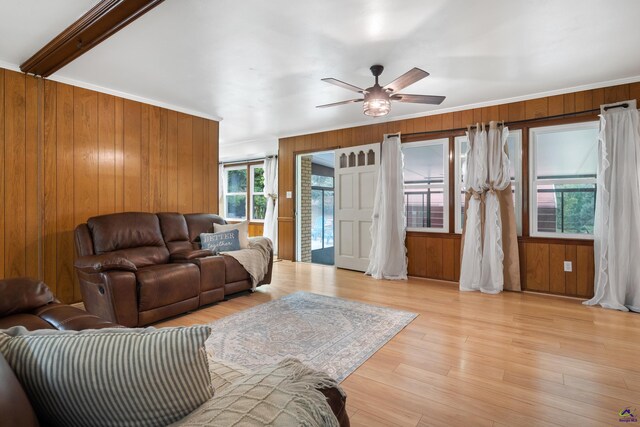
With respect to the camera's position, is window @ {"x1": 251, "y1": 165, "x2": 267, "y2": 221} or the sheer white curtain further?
window @ {"x1": 251, "y1": 165, "x2": 267, "y2": 221}

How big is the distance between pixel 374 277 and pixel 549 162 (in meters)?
2.78

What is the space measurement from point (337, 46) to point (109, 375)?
2866 mm

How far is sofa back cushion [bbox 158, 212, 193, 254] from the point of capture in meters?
3.91

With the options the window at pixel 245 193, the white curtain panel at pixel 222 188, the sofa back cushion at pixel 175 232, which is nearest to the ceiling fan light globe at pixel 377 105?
the sofa back cushion at pixel 175 232

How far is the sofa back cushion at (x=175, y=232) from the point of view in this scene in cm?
391

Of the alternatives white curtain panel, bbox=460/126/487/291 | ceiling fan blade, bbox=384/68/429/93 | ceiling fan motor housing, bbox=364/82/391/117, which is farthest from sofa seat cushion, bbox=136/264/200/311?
white curtain panel, bbox=460/126/487/291

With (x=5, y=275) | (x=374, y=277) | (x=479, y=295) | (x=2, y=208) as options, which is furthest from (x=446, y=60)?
(x=5, y=275)

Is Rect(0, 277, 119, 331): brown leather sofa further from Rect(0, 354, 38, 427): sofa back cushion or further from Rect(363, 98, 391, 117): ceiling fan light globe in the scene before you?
Rect(363, 98, 391, 117): ceiling fan light globe

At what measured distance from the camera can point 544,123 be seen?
158 inches

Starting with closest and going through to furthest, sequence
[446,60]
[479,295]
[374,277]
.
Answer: [446,60] → [479,295] → [374,277]

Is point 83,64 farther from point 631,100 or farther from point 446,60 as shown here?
point 631,100

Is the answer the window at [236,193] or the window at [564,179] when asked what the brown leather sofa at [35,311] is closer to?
the window at [564,179]

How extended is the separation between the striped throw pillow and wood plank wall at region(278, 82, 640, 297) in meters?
4.50

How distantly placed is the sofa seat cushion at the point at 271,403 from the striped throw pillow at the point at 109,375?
7 centimetres
